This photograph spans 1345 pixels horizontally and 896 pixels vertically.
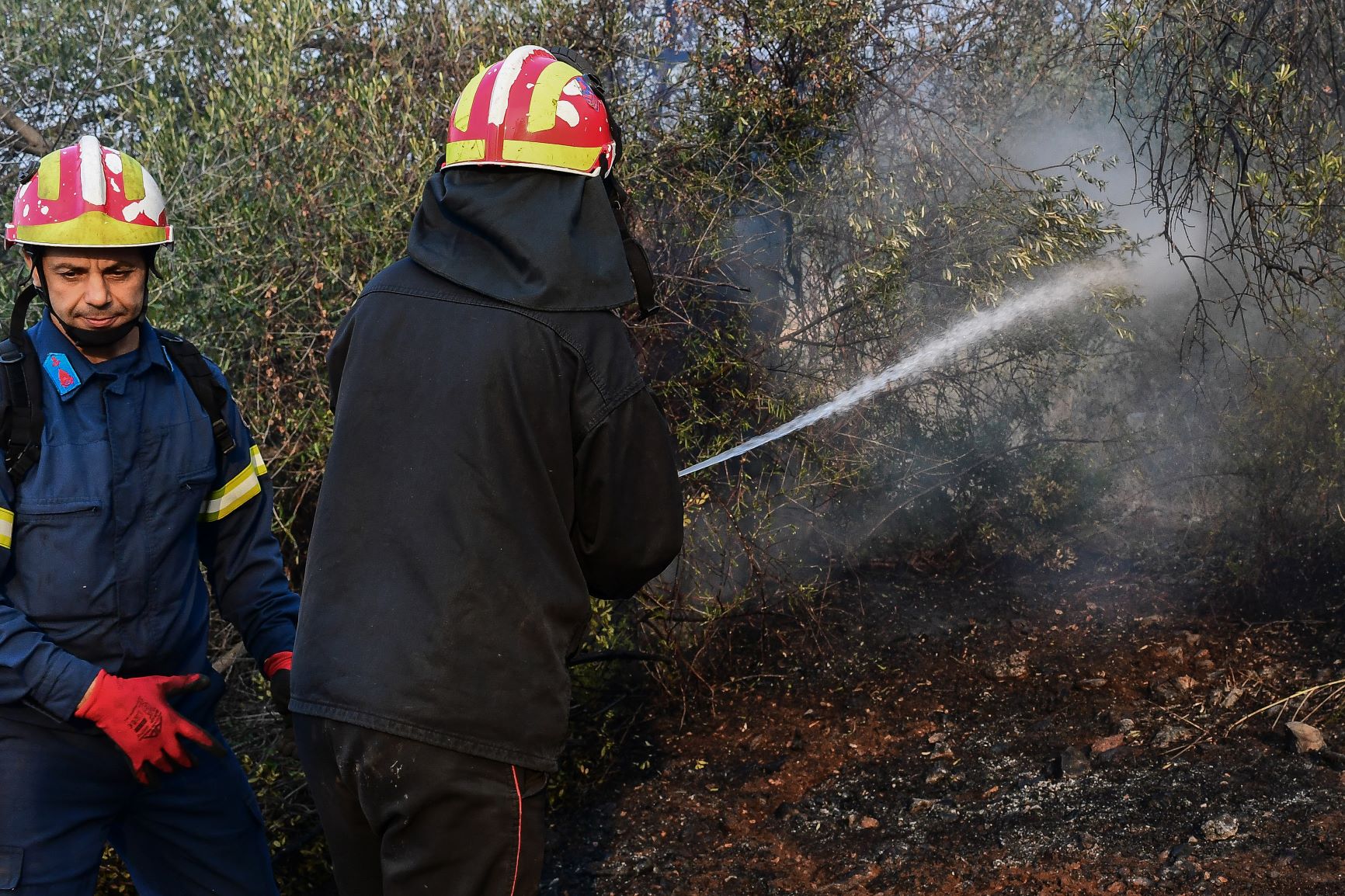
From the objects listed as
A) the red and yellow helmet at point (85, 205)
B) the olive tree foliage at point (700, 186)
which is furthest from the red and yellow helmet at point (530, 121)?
the olive tree foliage at point (700, 186)

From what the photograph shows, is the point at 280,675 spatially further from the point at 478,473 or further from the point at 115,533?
the point at 478,473

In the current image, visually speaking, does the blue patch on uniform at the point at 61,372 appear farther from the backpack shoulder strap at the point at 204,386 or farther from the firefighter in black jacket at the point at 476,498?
the firefighter in black jacket at the point at 476,498

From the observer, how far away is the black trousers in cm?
197

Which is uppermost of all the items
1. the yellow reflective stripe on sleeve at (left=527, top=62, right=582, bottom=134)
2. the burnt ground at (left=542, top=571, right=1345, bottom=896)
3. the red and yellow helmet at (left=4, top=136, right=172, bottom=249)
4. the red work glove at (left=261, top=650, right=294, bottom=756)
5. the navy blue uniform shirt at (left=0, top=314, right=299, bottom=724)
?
the yellow reflective stripe on sleeve at (left=527, top=62, right=582, bottom=134)

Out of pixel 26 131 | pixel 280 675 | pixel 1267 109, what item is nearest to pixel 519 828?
pixel 280 675

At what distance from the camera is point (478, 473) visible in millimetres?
1976

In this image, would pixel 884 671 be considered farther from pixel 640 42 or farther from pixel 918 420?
A: pixel 640 42

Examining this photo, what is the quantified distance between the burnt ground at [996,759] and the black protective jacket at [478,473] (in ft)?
6.98

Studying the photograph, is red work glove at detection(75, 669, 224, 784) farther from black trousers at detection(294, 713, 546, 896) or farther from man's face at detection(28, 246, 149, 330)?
man's face at detection(28, 246, 149, 330)

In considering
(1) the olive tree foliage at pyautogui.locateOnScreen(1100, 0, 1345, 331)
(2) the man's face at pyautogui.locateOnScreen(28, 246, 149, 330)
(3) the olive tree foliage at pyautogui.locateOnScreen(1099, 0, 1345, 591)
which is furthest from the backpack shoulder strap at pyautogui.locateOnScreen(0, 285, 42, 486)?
(3) the olive tree foliage at pyautogui.locateOnScreen(1099, 0, 1345, 591)

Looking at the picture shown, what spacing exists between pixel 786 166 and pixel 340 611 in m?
3.62

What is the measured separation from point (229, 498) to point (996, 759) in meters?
2.99

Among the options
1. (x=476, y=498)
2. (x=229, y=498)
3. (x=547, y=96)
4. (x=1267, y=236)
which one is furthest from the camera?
(x=1267, y=236)

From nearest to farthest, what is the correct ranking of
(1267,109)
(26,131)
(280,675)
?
(280,675) → (1267,109) → (26,131)
